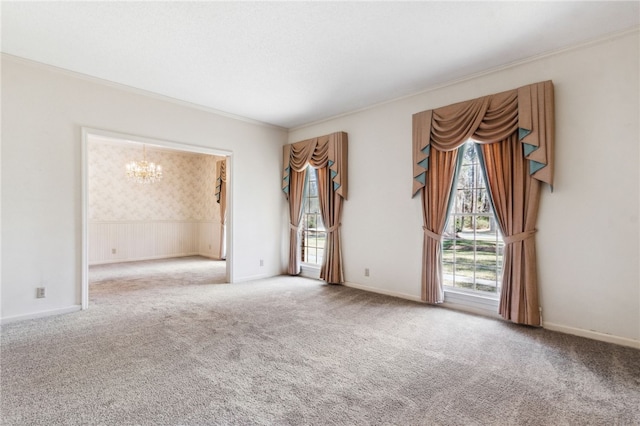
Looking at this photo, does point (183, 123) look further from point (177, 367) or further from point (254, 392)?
point (254, 392)

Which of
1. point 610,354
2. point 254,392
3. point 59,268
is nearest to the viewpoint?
point 254,392

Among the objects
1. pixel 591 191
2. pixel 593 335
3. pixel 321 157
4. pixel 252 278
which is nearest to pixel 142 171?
pixel 252 278

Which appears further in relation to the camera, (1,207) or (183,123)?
(183,123)

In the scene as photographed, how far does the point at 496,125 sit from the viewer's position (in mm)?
3389

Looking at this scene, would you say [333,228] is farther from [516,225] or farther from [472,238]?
[516,225]

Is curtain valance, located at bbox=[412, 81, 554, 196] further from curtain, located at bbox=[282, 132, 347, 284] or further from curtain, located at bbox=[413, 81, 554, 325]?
curtain, located at bbox=[282, 132, 347, 284]

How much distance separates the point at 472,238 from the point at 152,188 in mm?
7680

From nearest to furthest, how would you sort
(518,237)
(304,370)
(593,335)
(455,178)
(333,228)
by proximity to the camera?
(304,370) → (593,335) → (518,237) → (455,178) → (333,228)

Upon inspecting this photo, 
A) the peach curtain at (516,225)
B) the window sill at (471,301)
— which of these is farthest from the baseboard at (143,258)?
the peach curtain at (516,225)

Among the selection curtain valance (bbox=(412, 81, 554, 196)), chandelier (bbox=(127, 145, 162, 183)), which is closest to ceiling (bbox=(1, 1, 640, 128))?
curtain valance (bbox=(412, 81, 554, 196))

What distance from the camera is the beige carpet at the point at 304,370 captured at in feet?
6.04

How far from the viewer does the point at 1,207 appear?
3.25m

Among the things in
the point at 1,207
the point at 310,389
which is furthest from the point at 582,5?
the point at 1,207

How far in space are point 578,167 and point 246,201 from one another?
4.63m
